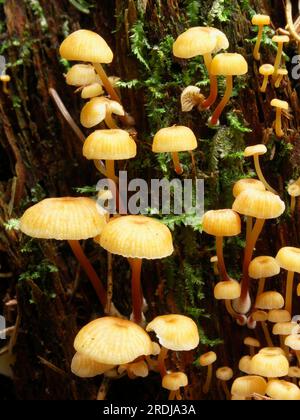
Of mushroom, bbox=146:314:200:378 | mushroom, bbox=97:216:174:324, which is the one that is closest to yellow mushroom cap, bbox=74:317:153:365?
mushroom, bbox=146:314:200:378

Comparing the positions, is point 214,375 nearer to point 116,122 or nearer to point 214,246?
point 214,246

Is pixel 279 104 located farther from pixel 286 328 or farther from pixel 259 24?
pixel 286 328

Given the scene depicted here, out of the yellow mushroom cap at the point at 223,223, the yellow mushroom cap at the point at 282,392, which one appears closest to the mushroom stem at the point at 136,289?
the yellow mushroom cap at the point at 223,223

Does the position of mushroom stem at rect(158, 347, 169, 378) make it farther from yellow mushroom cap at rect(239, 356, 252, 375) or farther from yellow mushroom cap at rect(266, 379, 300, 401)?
yellow mushroom cap at rect(266, 379, 300, 401)

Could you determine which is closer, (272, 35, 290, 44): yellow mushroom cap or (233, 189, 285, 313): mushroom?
(233, 189, 285, 313): mushroom

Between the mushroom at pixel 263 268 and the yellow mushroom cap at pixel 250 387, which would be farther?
the mushroom at pixel 263 268

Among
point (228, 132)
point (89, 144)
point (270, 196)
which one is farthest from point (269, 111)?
point (89, 144)

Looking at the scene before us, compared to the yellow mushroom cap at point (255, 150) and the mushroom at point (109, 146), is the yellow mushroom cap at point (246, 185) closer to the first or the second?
the yellow mushroom cap at point (255, 150)
